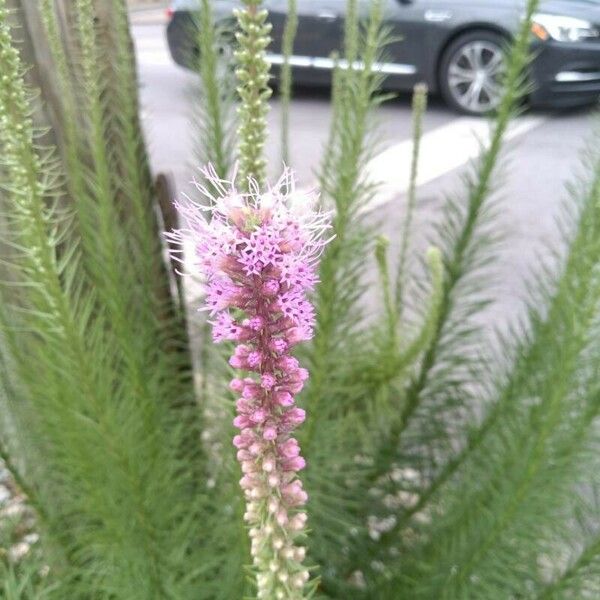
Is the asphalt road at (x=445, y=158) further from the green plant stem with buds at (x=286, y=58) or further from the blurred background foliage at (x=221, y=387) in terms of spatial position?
the green plant stem with buds at (x=286, y=58)

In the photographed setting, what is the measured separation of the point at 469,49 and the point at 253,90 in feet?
18.0

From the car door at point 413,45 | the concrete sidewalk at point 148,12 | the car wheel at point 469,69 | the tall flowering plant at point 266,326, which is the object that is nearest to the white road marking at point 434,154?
the car wheel at point 469,69

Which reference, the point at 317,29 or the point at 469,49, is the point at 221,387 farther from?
the point at 469,49

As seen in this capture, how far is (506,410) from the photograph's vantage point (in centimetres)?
134

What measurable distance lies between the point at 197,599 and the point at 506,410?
0.61 meters

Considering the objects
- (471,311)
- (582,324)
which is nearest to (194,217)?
(582,324)

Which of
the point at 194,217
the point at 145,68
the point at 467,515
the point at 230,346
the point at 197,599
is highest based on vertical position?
the point at 194,217

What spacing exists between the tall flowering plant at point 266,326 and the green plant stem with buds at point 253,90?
185mm

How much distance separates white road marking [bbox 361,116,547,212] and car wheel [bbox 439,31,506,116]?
16 cm

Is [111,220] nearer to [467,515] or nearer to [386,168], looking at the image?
[467,515]

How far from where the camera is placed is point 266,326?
2.03ft

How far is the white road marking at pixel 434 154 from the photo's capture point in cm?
479

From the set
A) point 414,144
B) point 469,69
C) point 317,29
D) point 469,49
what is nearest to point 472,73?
point 469,69

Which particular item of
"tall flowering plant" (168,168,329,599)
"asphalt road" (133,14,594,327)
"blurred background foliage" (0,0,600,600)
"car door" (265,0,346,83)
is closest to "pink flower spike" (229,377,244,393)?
"tall flowering plant" (168,168,329,599)
